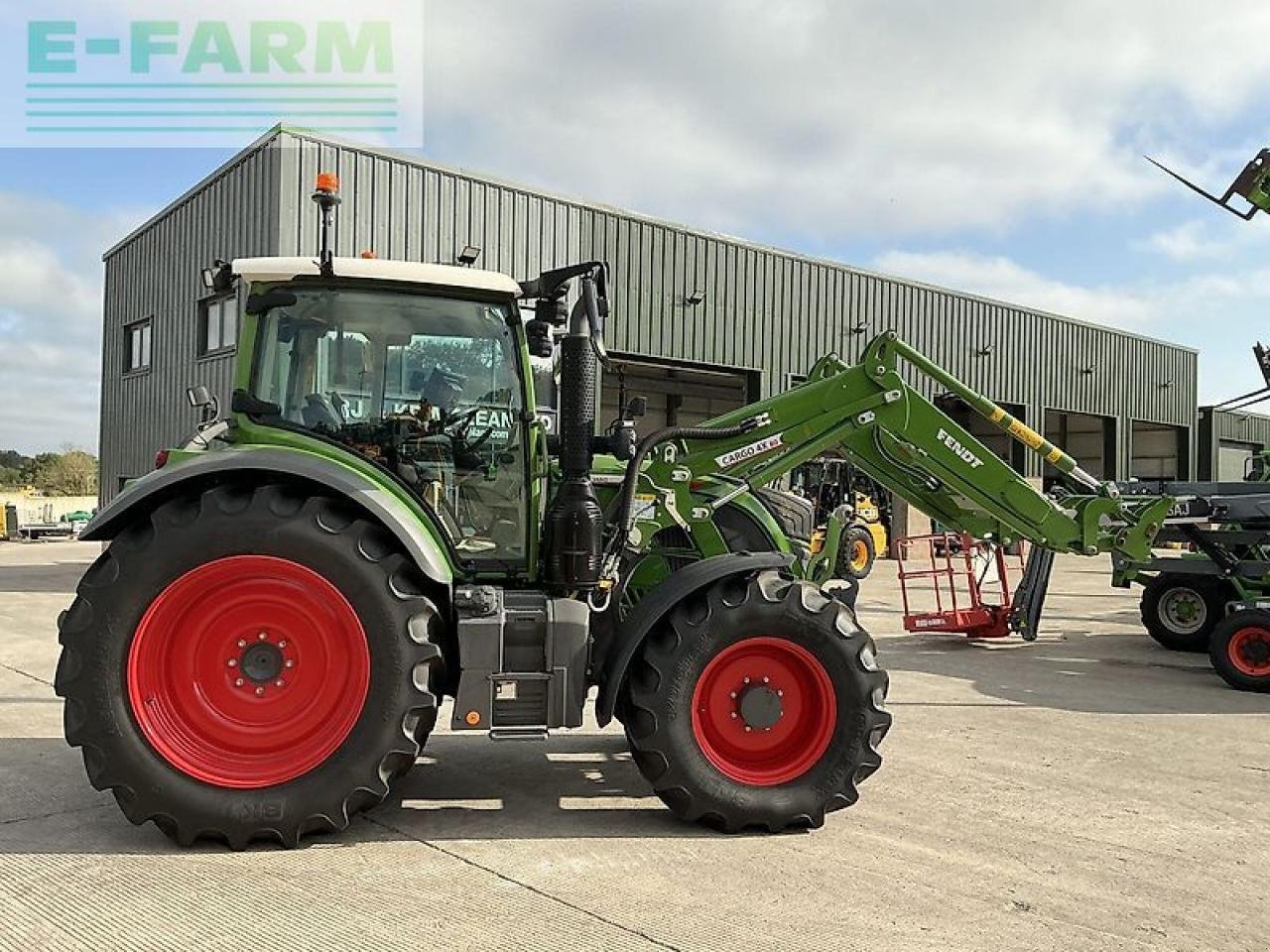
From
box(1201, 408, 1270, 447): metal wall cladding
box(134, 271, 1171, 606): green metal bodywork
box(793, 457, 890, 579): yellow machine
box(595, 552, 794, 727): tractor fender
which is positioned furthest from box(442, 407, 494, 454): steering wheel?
box(1201, 408, 1270, 447): metal wall cladding

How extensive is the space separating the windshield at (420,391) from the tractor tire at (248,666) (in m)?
0.50

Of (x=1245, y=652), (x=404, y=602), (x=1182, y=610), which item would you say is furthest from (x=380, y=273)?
(x=1182, y=610)

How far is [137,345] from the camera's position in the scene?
2072 centimetres

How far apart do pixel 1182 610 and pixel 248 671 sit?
10.1 meters

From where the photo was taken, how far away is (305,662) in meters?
4.52

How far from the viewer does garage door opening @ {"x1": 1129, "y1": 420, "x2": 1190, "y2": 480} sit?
3456 cm

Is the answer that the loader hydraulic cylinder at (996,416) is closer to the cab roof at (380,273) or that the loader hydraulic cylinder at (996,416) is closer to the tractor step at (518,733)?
the cab roof at (380,273)

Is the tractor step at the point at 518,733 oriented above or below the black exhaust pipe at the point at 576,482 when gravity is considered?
below

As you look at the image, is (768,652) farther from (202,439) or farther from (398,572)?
(202,439)

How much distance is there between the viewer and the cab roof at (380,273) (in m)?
4.86

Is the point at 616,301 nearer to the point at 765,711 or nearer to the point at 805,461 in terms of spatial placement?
the point at 805,461

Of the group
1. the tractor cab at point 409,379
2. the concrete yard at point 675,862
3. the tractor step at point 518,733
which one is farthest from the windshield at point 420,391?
the concrete yard at point 675,862

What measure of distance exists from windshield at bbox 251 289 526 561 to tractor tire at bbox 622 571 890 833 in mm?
1019

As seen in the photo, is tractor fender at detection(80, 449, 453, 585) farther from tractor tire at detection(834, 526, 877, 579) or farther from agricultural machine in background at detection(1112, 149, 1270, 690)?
tractor tire at detection(834, 526, 877, 579)
